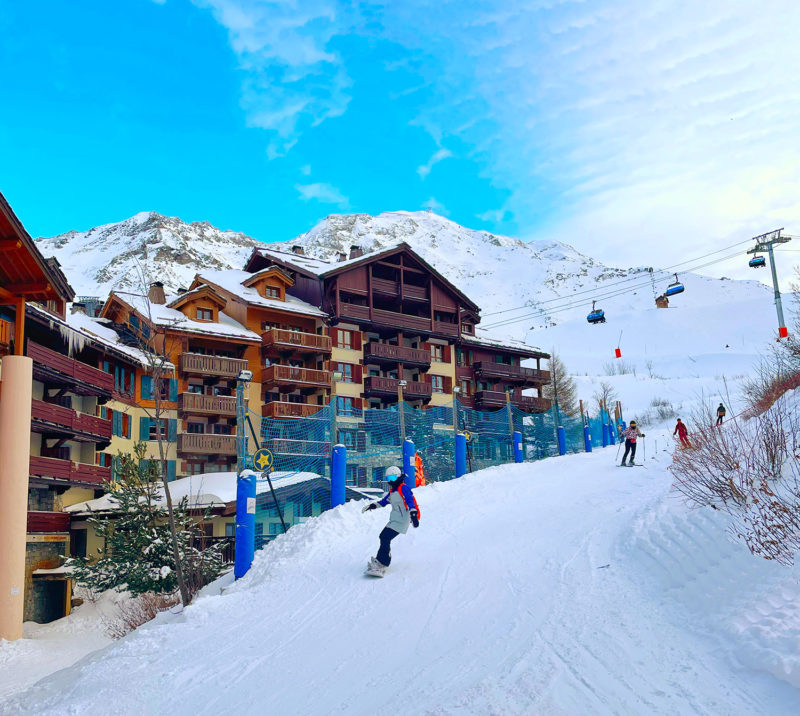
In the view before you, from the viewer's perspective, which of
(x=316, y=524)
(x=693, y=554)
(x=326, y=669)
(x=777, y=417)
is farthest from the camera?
(x=316, y=524)

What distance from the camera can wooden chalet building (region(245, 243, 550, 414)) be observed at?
47188mm

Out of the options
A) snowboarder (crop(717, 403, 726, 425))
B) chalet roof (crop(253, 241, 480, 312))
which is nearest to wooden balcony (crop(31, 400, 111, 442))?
chalet roof (crop(253, 241, 480, 312))

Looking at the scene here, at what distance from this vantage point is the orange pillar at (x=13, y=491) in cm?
1808

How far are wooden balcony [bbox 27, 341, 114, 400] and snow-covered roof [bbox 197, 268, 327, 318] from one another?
11994 mm

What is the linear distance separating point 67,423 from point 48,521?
3.85 meters

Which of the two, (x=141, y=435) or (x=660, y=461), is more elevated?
(x=141, y=435)

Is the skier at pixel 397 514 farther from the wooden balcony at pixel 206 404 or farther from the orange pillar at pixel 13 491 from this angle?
the wooden balcony at pixel 206 404

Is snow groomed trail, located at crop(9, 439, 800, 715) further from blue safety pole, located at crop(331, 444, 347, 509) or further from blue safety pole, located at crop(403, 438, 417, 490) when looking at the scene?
blue safety pole, located at crop(403, 438, 417, 490)

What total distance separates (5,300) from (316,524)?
11.7 m

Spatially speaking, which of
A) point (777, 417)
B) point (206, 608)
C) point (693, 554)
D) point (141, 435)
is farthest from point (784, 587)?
point (141, 435)

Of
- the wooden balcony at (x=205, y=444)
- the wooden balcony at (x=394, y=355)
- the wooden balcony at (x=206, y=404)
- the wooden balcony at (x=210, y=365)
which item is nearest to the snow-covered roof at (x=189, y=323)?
the wooden balcony at (x=210, y=365)

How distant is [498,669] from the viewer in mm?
6918

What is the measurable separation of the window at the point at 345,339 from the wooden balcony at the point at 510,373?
10866mm

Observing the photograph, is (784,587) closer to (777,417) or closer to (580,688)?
(580,688)
